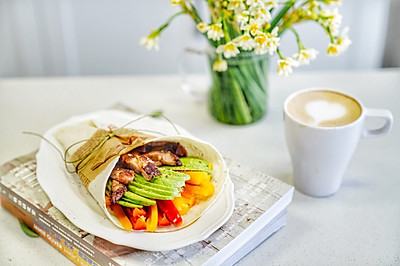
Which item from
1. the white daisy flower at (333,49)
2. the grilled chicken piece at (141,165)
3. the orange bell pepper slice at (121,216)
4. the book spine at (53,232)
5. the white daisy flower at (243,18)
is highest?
the white daisy flower at (243,18)

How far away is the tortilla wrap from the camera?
874 mm

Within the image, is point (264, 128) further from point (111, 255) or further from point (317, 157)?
point (111, 255)

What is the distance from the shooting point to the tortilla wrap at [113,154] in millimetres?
874

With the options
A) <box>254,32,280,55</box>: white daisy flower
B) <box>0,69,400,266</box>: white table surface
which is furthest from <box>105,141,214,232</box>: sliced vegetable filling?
<box>254,32,280,55</box>: white daisy flower

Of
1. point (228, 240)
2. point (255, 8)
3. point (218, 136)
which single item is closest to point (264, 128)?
point (218, 136)

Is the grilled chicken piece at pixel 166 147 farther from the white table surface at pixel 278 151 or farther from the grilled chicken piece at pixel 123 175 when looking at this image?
the white table surface at pixel 278 151

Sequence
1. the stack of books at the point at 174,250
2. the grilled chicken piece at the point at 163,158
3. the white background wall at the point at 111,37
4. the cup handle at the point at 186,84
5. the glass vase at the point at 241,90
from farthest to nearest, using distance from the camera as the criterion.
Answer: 1. the white background wall at the point at 111,37
2. the cup handle at the point at 186,84
3. the glass vase at the point at 241,90
4. the grilled chicken piece at the point at 163,158
5. the stack of books at the point at 174,250

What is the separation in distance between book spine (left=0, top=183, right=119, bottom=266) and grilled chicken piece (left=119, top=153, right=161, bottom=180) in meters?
0.14

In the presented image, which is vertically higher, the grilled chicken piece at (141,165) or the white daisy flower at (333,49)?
the white daisy flower at (333,49)

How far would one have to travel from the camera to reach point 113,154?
0.90m

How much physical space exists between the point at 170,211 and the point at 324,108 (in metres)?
0.36

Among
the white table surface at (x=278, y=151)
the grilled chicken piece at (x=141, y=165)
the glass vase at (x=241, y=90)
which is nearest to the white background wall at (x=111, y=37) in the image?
the white table surface at (x=278, y=151)

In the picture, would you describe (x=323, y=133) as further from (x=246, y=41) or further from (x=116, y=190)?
(x=116, y=190)

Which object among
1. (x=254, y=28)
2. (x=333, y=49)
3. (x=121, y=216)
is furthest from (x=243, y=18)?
(x=121, y=216)
